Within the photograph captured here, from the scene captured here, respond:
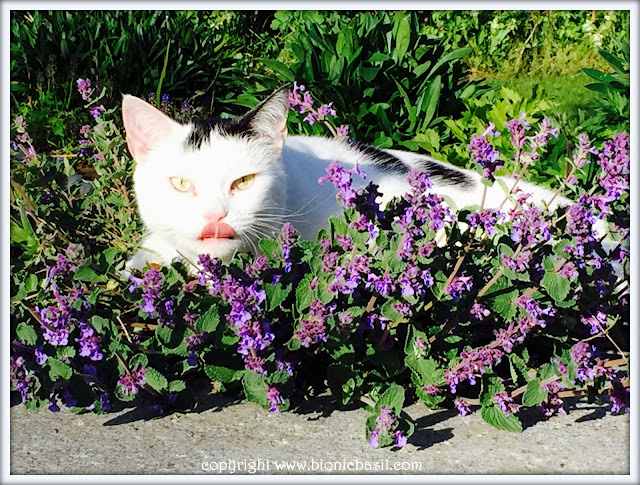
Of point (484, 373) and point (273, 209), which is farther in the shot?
point (273, 209)

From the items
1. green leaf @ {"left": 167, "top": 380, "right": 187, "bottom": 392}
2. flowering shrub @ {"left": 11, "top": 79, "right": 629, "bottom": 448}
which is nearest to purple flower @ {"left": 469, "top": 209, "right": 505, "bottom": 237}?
flowering shrub @ {"left": 11, "top": 79, "right": 629, "bottom": 448}

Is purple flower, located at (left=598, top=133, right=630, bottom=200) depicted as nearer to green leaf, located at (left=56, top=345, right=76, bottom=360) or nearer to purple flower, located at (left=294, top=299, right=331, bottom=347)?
purple flower, located at (left=294, top=299, right=331, bottom=347)

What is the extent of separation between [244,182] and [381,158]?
80 cm

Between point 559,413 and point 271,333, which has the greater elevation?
point 271,333

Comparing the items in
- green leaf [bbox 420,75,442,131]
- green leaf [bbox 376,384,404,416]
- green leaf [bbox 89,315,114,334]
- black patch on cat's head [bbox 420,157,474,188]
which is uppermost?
green leaf [bbox 420,75,442,131]

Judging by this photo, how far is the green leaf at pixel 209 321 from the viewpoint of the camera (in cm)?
194

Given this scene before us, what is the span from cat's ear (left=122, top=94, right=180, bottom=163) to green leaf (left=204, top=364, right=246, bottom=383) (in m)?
0.83

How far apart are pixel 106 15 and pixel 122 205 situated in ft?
8.26

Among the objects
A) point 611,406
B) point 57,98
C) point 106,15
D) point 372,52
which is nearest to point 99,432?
point 611,406

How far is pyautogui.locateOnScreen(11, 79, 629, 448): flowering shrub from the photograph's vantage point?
6.19ft

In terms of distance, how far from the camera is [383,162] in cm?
299

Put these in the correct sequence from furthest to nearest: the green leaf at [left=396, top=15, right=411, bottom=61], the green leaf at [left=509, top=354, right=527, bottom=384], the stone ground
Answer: the green leaf at [left=396, top=15, right=411, bottom=61], the green leaf at [left=509, top=354, right=527, bottom=384], the stone ground

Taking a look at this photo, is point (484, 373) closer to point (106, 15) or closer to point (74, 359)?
point (74, 359)

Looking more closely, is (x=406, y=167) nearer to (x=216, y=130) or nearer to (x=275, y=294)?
(x=216, y=130)
